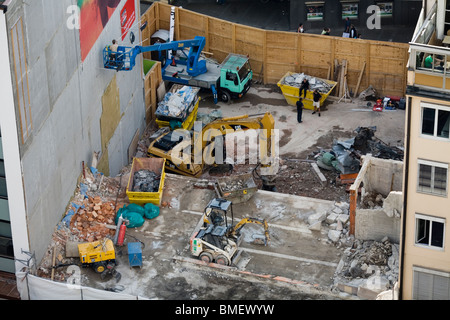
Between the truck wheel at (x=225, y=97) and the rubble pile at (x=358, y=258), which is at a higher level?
the truck wheel at (x=225, y=97)

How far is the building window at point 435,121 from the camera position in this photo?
3684 centimetres

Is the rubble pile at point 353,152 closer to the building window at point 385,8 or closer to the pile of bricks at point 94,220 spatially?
the pile of bricks at point 94,220

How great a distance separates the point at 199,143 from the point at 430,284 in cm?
1948

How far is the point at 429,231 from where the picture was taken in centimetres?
3922

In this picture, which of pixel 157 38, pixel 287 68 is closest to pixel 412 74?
pixel 287 68

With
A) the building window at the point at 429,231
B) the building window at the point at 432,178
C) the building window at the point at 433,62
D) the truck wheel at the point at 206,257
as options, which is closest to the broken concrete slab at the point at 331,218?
the truck wheel at the point at 206,257

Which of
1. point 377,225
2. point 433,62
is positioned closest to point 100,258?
point 377,225

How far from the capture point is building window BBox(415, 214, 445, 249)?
38.9 meters

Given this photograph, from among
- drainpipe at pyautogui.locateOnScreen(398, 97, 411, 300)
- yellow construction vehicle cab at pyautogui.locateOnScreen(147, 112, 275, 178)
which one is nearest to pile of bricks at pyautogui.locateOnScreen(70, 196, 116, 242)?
yellow construction vehicle cab at pyautogui.locateOnScreen(147, 112, 275, 178)

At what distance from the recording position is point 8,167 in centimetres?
4106

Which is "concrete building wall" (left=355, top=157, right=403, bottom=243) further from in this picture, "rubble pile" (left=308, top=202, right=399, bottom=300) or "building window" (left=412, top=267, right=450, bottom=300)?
"building window" (left=412, top=267, right=450, bottom=300)

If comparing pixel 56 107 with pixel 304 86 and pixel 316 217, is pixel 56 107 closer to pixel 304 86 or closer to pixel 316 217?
pixel 316 217

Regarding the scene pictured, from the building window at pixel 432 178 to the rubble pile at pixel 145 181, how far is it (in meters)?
16.2

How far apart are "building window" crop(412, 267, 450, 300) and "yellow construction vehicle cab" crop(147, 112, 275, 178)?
16940 millimetres
